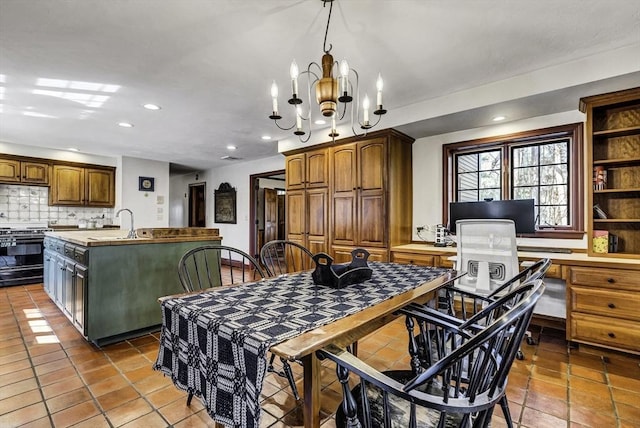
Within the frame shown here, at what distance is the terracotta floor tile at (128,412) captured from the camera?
1.74m

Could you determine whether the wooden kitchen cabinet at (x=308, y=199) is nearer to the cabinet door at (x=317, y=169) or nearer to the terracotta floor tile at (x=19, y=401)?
the cabinet door at (x=317, y=169)

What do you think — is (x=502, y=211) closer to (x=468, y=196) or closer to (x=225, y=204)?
(x=468, y=196)

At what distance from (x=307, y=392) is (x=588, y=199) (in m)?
3.09

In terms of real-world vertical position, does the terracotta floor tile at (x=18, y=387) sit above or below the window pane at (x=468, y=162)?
below

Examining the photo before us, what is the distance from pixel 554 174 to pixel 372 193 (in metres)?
1.91

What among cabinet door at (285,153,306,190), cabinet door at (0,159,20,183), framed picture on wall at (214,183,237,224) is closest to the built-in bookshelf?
cabinet door at (285,153,306,190)

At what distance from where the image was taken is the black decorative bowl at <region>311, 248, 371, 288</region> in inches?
65.1

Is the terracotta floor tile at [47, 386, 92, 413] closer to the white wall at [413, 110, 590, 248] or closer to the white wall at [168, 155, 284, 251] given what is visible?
the white wall at [413, 110, 590, 248]

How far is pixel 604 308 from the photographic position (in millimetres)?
2508

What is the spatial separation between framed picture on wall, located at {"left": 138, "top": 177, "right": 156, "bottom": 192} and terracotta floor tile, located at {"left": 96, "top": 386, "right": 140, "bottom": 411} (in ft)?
17.4

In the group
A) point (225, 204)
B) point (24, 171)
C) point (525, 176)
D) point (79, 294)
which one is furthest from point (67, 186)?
point (525, 176)

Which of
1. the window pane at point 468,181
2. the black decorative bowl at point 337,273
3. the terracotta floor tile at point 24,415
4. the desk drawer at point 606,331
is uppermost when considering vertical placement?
the window pane at point 468,181

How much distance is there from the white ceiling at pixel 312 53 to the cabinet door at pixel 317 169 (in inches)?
41.2

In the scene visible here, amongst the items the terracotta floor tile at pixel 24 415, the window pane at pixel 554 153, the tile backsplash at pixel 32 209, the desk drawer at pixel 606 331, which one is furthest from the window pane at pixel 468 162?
the tile backsplash at pixel 32 209
